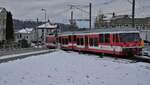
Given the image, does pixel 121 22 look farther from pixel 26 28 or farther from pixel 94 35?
pixel 94 35

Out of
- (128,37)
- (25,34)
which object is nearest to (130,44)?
(128,37)

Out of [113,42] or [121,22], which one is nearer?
[113,42]

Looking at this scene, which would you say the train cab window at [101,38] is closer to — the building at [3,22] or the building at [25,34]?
the building at [3,22]

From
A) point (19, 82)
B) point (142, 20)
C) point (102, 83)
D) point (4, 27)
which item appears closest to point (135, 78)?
point (102, 83)

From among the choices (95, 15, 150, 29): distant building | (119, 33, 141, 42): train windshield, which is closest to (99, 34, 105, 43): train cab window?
(119, 33, 141, 42): train windshield

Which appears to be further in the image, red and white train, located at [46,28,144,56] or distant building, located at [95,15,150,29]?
distant building, located at [95,15,150,29]

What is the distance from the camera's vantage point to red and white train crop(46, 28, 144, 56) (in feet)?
101

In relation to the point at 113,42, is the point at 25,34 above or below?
below

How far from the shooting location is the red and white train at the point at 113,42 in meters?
30.7

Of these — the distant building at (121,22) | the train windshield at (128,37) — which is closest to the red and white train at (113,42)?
the train windshield at (128,37)

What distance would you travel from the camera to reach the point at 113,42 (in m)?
31.9

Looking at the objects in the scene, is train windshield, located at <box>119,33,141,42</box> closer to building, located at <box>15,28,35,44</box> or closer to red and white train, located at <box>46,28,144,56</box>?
red and white train, located at <box>46,28,144,56</box>

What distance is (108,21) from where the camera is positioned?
4281 inches

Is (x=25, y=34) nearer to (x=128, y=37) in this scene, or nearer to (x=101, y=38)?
(x=101, y=38)
